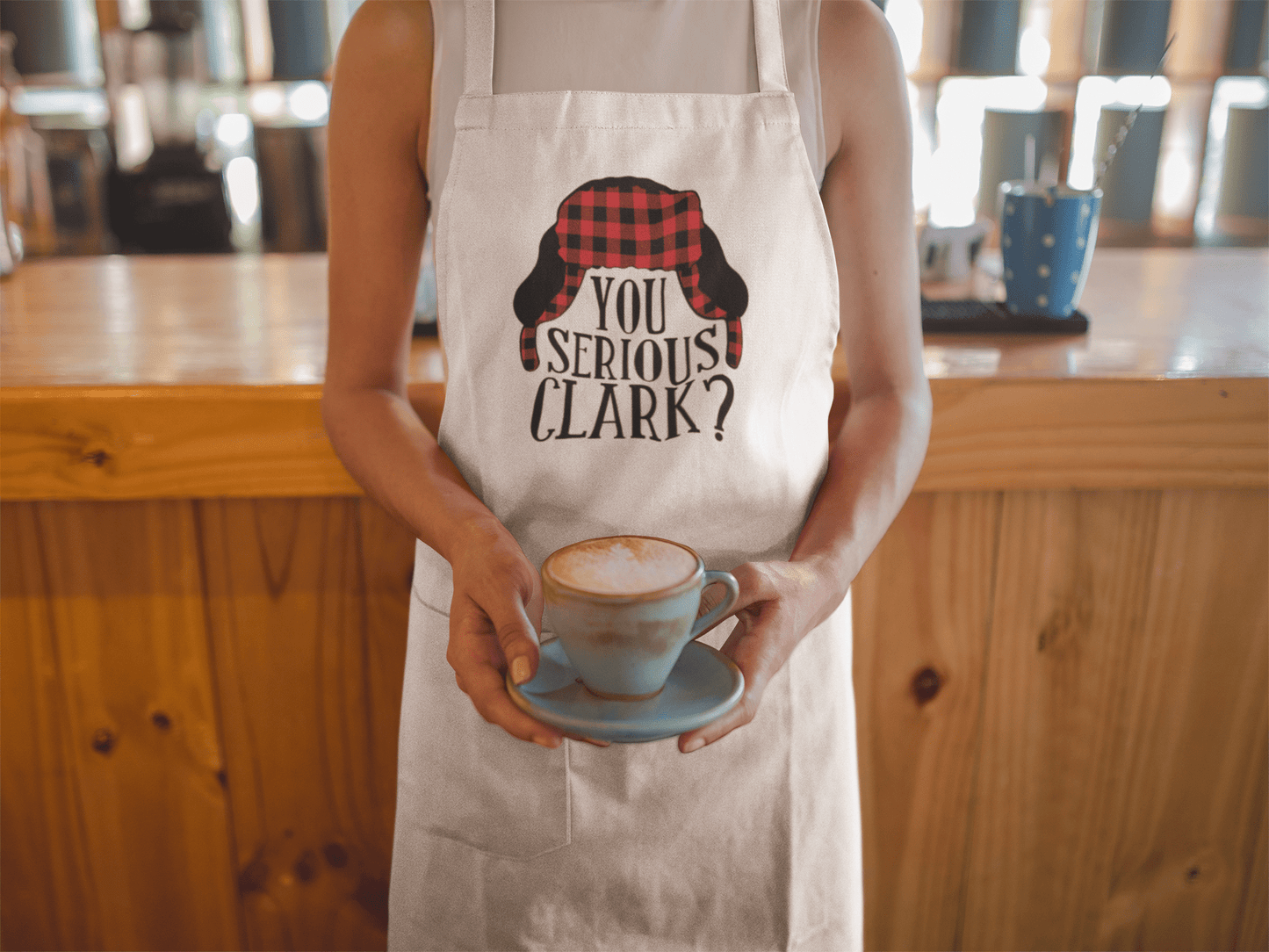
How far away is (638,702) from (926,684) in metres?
0.73

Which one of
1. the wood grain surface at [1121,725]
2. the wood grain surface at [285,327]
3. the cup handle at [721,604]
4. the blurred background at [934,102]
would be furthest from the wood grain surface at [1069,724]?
the blurred background at [934,102]

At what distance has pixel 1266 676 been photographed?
1295 millimetres

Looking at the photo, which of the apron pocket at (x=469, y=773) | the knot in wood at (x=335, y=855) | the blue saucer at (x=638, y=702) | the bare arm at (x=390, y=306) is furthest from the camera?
the knot in wood at (x=335, y=855)

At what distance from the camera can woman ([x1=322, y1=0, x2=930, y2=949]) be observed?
86 cm

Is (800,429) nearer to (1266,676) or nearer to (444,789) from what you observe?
(444,789)

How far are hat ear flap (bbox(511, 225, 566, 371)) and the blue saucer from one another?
276 mm

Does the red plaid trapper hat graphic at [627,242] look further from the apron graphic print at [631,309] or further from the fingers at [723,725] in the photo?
the fingers at [723,725]

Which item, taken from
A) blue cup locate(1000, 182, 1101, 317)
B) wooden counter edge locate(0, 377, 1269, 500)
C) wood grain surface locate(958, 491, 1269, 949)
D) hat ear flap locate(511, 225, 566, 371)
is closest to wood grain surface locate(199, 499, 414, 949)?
wooden counter edge locate(0, 377, 1269, 500)

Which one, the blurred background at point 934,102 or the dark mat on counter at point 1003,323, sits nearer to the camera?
the dark mat on counter at point 1003,323

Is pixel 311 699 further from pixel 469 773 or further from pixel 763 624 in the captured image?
pixel 763 624

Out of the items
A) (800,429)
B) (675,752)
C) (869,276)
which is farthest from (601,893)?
(869,276)

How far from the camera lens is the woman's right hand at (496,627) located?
27.5 inches

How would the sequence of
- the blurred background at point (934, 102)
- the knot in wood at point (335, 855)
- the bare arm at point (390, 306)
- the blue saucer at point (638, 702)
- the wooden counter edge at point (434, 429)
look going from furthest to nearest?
the blurred background at point (934, 102), the knot in wood at point (335, 855), the wooden counter edge at point (434, 429), the bare arm at point (390, 306), the blue saucer at point (638, 702)

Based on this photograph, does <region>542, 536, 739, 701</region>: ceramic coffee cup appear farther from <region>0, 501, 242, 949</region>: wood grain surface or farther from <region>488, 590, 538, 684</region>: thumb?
<region>0, 501, 242, 949</region>: wood grain surface
